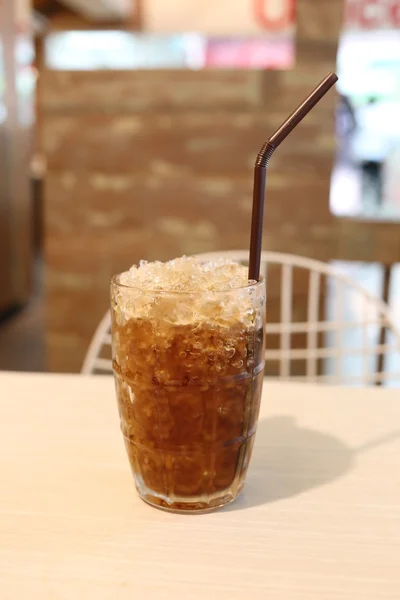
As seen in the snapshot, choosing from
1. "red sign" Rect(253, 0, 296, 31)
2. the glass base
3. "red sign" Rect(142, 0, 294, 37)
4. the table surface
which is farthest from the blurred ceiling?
the glass base

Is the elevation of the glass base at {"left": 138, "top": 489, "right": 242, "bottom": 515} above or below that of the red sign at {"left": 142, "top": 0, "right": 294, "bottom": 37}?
below

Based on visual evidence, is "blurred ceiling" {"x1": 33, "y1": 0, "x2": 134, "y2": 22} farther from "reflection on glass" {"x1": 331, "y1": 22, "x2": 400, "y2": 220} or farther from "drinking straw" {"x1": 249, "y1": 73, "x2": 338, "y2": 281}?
"drinking straw" {"x1": 249, "y1": 73, "x2": 338, "y2": 281}

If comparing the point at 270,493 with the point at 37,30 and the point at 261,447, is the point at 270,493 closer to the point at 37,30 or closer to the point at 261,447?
the point at 261,447

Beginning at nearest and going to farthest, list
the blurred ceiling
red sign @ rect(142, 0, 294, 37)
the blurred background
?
the blurred background, red sign @ rect(142, 0, 294, 37), the blurred ceiling

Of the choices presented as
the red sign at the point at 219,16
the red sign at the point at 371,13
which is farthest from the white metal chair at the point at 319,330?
the red sign at the point at 219,16

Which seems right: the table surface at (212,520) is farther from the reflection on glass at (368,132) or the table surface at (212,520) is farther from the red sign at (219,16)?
the red sign at (219,16)

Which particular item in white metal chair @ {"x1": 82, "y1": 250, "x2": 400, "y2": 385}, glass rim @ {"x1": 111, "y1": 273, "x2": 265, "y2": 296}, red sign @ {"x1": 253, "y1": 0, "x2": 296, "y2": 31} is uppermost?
red sign @ {"x1": 253, "y1": 0, "x2": 296, "y2": 31}

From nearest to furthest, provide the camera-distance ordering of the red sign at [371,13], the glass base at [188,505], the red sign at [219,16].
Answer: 1. the glass base at [188,505]
2. the red sign at [371,13]
3. the red sign at [219,16]
